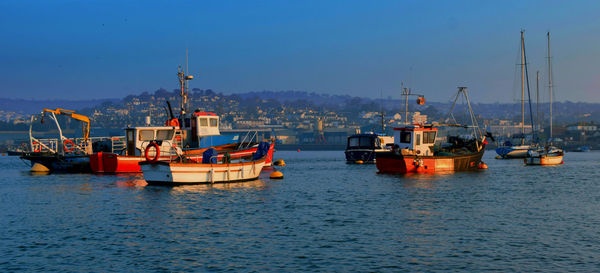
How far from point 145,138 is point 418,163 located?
88.6 ft

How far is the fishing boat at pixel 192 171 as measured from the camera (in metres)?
45.9

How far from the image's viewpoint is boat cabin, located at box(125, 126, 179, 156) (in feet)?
200

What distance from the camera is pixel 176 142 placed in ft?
207

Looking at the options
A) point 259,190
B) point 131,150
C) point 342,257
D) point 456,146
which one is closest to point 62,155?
point 131,150

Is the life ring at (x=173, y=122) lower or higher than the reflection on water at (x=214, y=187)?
higher

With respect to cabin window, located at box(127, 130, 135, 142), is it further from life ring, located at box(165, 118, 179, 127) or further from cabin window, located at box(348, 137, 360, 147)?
cabin window, located at box(348, 137, 360, 147)

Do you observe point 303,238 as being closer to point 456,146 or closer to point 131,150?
point 131,150

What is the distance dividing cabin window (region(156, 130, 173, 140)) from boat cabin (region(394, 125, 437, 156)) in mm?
22795

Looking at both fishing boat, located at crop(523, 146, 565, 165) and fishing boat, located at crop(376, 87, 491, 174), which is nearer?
fishing boat, located at crop(376, 87, 491, 174)

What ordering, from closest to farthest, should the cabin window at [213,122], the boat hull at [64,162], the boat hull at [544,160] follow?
the boat hull at [64,162] → the cabin window at [213,122] → the boat hull at [544,160]

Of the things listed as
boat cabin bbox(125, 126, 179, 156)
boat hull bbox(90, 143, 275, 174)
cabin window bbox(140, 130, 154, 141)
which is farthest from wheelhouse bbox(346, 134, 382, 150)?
cabin window bbox(140, 130, 154, 141)

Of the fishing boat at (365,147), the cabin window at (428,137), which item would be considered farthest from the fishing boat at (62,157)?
the fishing boat at (365,147)

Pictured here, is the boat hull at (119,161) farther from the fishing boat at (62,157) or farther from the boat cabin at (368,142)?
the boat cabin at (368,142)

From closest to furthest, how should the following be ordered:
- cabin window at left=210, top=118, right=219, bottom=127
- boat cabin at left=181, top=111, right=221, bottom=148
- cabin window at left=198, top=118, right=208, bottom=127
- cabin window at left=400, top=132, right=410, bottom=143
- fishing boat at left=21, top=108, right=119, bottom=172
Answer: cabin window at left=400, top=132, right=410, bottom=143
boat cabin at left=181, top=111, right=221, bottom=148
cabin window at left=198, top=118, right=208, bottom=127
fishing boat at left=21, top=108, right=119, bottom=172
cabin window at left=210, top=118, right=219, bottom=127
